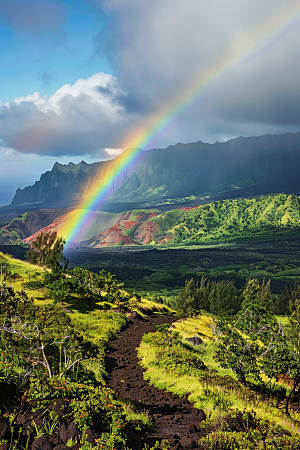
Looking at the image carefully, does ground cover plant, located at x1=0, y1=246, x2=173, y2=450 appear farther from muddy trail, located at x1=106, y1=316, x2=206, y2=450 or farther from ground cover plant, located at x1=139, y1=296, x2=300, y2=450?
ground cover plant, located at x1=139, y1=296, x2=300, y2=450

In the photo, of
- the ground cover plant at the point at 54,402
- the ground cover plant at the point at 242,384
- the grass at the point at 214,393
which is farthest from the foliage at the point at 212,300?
the ground cover plant at the point at 54,402

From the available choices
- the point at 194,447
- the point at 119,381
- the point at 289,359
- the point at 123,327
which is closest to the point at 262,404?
the point at 289,359

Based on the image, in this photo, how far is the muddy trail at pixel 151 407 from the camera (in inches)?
393

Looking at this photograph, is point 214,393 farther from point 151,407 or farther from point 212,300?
point 212,300

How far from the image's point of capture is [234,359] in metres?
17.1

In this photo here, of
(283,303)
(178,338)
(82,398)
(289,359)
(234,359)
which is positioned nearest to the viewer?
(82,398)

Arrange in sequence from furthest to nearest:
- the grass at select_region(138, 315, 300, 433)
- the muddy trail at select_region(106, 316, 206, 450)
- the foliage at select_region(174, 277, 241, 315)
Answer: the foliage at select_region(174, 277, 241, 315), the grass at select_region(138, 315, 300, 433), the muddy trail at select_region(106, 316, 206, 450)

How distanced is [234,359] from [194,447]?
8343 mm

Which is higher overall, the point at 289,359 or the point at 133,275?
the point at 289,359

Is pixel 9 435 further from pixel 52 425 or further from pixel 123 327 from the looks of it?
pixel 123 327

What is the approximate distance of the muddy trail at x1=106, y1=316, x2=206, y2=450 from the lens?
9984mm

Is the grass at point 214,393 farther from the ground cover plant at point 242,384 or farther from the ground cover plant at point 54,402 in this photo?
the ground cover plant at point 54,402

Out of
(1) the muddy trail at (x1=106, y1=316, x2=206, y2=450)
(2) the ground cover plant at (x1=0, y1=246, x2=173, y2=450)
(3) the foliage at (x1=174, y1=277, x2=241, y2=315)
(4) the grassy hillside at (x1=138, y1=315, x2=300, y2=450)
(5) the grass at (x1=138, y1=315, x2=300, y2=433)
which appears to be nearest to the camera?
(2) the ground cover plant at (x1=0, y1=246, x2=173, y2=450)

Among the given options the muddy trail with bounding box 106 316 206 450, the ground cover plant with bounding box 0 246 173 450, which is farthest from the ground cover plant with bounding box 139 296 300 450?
the ground cover plant with bounding box 0 246 173 450
